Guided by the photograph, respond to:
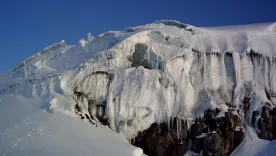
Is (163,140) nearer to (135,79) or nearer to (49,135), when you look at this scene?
(135,79)

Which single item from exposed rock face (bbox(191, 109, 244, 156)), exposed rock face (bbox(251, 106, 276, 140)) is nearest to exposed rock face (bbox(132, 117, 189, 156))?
exposed rock face (bbox(191, 109, 244, 156))

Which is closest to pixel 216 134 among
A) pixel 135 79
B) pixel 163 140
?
pixel 163 140

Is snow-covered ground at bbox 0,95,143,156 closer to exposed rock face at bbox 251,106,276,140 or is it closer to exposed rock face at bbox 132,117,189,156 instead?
exposed rock face at bbox 132,117,189,156

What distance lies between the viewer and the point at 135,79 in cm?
2633

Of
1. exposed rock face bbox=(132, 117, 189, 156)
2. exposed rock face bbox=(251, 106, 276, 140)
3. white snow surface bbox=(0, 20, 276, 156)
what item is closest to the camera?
white snow surface bbox=(0, 20, 276, 156)

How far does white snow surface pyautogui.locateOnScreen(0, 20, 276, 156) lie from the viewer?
23.2 m

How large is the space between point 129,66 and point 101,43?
3.52 meters

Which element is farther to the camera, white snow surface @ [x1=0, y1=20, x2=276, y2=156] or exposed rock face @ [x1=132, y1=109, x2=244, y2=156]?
exposed rock face @ [x1=132, y1=109, x2=244, y2=156]

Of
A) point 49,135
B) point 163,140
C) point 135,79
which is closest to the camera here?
point 49,135

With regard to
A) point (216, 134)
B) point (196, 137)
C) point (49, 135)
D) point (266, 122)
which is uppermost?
point (266, 122)

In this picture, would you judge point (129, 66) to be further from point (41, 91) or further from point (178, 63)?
point (41, 91)

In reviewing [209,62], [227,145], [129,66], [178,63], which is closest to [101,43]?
[129,66]

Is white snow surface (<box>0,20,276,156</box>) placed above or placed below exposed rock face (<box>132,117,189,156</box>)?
above

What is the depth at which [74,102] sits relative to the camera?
2466cm
